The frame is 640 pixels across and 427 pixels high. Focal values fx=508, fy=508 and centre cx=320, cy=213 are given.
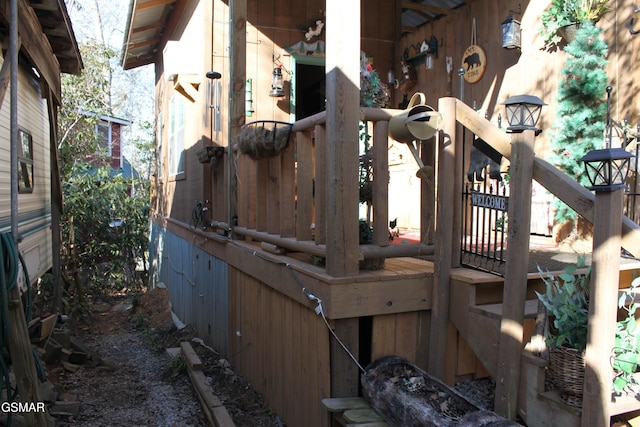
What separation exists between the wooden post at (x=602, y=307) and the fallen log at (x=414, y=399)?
1.18ft

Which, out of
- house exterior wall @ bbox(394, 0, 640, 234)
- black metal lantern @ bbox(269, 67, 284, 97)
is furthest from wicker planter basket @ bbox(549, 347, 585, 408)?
black metal lantern @ bbox(269, 67, 284, 97)

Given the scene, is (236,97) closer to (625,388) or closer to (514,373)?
(514,373)

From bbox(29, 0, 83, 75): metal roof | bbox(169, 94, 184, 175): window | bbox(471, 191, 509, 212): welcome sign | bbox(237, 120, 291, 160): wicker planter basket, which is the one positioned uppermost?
bbox(29, 0, 83, 75): metal roof

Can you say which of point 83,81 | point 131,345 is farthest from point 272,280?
point 83,81

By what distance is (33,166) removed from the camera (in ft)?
20.7

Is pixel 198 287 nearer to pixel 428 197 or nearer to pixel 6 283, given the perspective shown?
pixel 6 283

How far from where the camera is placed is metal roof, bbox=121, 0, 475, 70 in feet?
22.5

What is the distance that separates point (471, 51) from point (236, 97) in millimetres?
2891

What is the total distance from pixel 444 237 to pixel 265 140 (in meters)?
1.69

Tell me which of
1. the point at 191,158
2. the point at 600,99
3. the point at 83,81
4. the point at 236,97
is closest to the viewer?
the point at 600,99

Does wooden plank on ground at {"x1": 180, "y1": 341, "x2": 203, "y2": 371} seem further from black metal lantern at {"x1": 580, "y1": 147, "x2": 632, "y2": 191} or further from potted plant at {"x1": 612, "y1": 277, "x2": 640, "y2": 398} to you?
black metal lantern at {"x1": 580, "y1": 147, "x2": 632, "y2": 191}

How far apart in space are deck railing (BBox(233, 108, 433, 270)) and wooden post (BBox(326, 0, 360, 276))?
46 mm

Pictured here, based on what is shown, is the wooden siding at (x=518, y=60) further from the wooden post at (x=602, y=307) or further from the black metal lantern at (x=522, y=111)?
the wooden post at (x=602, y=307)

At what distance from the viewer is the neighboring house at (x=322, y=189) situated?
305 centimetres
